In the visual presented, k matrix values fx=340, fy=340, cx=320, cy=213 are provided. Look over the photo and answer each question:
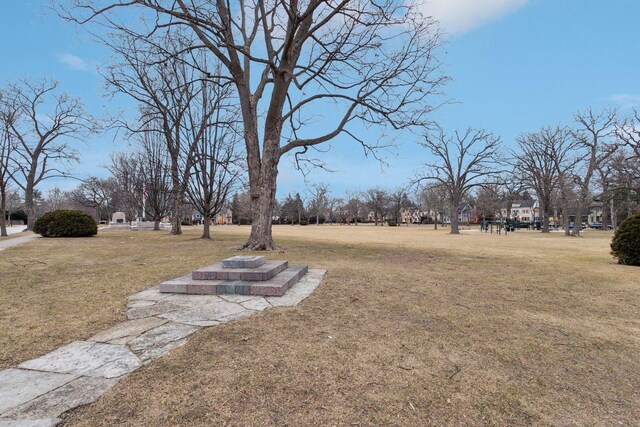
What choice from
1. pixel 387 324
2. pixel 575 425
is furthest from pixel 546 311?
pixel 575 425

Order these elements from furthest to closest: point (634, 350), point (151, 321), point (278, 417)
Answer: point (151, 321) → point (634, 350) → point (278, 417)

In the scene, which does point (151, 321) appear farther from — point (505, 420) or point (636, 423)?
point (636, 423)

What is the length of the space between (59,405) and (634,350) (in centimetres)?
481

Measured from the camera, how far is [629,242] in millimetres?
9109

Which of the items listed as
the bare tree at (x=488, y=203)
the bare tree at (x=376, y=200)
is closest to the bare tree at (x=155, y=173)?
the bare tree at (x=488, y=203)

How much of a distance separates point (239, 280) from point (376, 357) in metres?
2.88

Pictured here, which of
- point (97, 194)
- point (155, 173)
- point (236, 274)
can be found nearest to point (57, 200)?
point (97, 194)

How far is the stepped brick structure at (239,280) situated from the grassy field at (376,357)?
2.03ft

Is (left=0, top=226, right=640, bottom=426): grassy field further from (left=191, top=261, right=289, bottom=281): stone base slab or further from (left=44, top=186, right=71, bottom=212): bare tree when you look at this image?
(left=44, top=186, right=71, bottom=212): bare tree

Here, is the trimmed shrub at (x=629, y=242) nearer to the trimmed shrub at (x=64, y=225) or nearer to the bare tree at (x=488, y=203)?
the trimmed shrub at (x=64, y=225)

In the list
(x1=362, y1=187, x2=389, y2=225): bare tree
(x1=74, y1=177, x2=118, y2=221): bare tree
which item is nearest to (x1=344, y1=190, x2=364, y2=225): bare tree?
(x1=362, y1=187, x2=389, y2=225): bare tree

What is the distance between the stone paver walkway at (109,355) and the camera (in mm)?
2061

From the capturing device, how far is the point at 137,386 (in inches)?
90.0

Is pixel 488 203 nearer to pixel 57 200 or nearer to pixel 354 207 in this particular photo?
pixel 354 207
